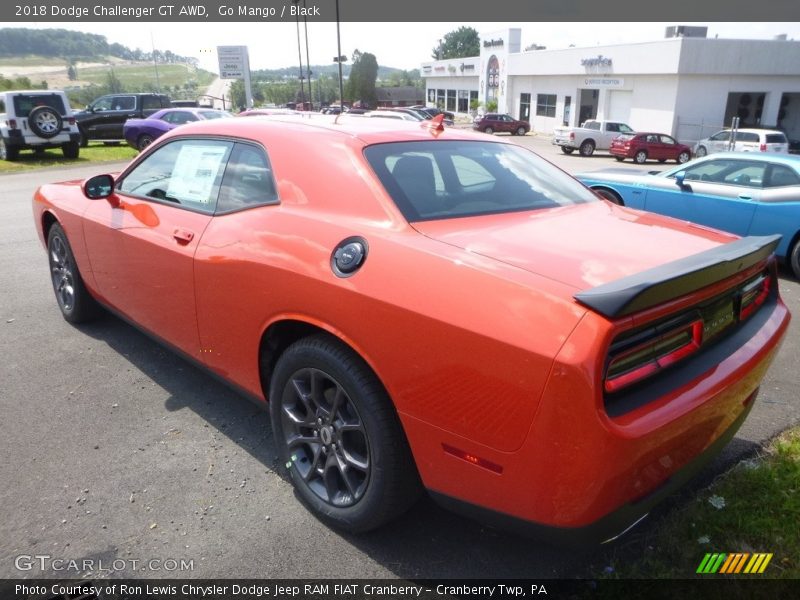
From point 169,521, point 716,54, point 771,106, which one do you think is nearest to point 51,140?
point 169,521

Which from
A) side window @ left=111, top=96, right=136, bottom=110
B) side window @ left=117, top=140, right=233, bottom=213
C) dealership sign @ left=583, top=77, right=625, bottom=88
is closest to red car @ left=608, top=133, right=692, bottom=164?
dealership sign @ left=583, top=77, right=625, bottom=88

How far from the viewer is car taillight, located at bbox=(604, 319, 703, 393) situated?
183 cm

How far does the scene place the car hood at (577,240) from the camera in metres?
2.02

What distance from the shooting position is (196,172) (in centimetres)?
329

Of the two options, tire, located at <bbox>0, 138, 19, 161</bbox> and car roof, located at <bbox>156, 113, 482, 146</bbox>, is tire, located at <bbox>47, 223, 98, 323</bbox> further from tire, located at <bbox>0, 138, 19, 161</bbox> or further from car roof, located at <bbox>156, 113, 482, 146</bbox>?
tire, located at <bbox>0, 138, 19, 161</bbox>

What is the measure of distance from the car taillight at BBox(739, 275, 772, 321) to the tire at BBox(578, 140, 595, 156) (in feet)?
85.3

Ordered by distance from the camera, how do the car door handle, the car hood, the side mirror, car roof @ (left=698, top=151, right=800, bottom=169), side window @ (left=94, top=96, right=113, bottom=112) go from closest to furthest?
the car hood < the car door handle < the side mirror < car roof @ (left=698, top=151, right=800, bottom=169) < side window @ (left=94, top=96, right=113, bottom=112)

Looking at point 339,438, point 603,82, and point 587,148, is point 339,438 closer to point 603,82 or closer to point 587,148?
point 587,148

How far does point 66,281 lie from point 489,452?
414 centimetres

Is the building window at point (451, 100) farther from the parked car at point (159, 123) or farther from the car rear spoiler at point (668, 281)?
the car rear spoiler at point (668, 281)

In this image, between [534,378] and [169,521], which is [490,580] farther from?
[169,521]

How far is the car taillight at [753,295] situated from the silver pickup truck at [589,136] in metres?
25.7

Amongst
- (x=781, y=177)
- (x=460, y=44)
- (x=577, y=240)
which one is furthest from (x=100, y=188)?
(x=460, y=44)

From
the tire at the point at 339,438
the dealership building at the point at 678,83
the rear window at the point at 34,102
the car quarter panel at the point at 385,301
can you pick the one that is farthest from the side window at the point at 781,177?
the dealership building at the point at 678,83
